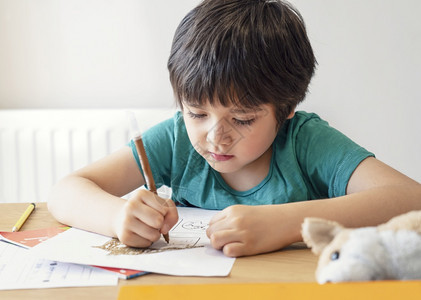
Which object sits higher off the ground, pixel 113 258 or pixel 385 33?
pixel 385 33

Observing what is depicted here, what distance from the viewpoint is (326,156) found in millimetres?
880

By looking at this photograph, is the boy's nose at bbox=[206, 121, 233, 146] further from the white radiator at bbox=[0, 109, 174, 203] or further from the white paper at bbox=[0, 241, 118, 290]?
the white radiator at bbox=[0, 109, 174, 203]

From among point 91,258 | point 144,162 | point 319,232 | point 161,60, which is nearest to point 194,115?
point 144,162

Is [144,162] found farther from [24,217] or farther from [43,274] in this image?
[24,217]

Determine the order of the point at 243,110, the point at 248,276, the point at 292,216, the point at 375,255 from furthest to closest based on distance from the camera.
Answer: the point at 243,110 → the point at 292,216 → the point at 248,276 → the point at 375,255

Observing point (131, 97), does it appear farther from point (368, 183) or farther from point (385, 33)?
point (368, 183)

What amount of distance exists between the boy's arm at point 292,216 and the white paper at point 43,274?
0.15m

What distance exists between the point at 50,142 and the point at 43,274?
1.14m

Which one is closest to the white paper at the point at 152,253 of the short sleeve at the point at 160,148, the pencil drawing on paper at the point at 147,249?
the pencil drawing on paper at the point at 147,249

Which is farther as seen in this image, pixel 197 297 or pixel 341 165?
pixel 341 165

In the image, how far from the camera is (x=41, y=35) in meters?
1.71

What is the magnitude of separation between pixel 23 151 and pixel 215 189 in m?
0.99

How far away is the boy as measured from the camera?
671mm

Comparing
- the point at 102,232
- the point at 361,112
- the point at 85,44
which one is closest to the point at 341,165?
the point at 102,232
